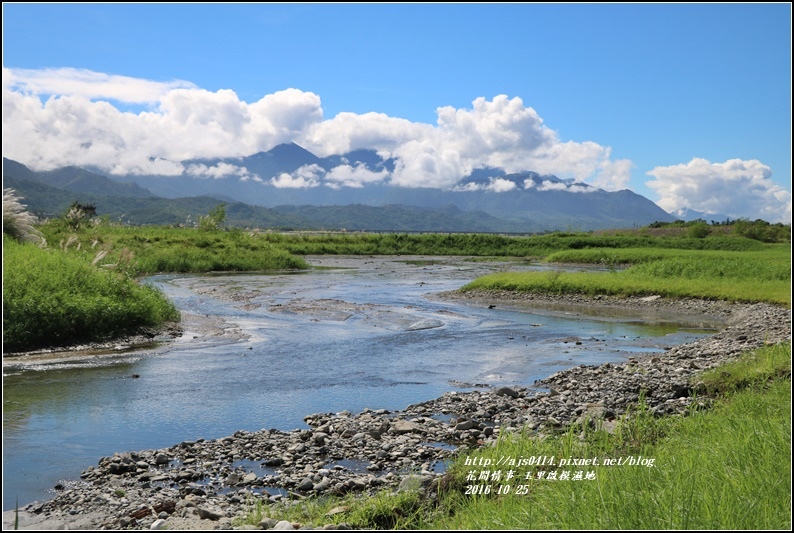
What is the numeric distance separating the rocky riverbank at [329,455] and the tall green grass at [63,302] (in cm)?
1164

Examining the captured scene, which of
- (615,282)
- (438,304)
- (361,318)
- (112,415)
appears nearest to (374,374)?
(112,415)

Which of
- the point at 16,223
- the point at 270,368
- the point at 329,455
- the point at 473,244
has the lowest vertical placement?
the point at 270,368

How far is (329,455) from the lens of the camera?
38.4 feet

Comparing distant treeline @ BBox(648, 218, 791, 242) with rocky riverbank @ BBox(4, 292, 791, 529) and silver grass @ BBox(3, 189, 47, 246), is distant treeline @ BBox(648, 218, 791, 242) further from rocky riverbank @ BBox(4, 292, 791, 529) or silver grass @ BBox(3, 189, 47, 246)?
silver grass @ BBox(3, 189, 47, 246)

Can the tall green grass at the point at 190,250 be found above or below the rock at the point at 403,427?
above

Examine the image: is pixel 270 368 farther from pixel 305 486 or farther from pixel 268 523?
pixel 268 523

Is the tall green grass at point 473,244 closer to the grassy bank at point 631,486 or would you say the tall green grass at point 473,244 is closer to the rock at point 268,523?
the grassy bank at point 631,486

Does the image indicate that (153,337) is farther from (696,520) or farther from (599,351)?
(696,520)

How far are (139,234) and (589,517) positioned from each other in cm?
7272

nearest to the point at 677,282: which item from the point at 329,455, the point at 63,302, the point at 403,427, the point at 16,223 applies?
the point at 403,427

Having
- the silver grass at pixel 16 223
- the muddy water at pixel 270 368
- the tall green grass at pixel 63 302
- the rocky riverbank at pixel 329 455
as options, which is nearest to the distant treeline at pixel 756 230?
the muddy water at pixel 270 368

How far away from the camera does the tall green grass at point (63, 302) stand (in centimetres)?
2092

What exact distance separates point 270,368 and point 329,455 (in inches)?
341

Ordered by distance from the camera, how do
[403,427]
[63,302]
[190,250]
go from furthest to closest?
[190,250], [63,302], [403,427]
